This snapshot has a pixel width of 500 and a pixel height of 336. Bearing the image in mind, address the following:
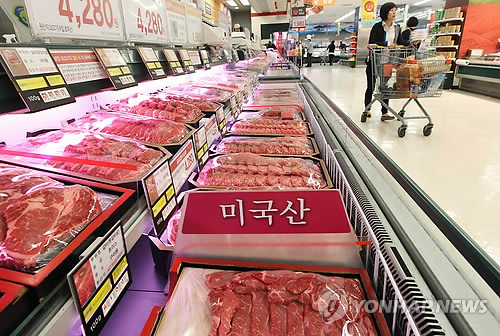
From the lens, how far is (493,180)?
2910 mm

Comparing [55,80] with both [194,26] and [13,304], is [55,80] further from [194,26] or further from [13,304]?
[194,26]

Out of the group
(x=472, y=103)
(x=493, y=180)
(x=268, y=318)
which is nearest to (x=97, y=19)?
(x=268, y=318)

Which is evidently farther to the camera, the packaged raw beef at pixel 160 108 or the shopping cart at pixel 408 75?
the shopping cart at pixel 408 75

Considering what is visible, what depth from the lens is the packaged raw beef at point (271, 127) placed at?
2285 millimetres

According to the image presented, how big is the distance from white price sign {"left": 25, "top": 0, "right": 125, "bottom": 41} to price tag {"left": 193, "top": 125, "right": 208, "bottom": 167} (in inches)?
25.8

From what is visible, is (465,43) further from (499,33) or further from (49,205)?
(49,205)

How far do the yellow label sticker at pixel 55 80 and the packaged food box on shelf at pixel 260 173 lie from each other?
0.67m

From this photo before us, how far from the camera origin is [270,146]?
196 centimetres

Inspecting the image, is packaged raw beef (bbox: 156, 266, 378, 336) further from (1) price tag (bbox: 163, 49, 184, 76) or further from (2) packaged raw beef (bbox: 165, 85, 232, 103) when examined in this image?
(2) packaged raw beef (bbox: 165, 85, 232, 103)

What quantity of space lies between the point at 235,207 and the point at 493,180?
3207mm

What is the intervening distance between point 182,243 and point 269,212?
12.0 inches

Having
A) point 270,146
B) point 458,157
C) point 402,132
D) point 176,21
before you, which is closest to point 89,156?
point 270,146

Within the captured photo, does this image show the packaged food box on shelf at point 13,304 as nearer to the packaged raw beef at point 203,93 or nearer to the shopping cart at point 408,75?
the packaged raw beef at point 203,93

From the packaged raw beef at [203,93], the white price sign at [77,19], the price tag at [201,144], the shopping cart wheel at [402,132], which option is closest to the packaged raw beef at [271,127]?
the packaged raw beef at [203,93]
